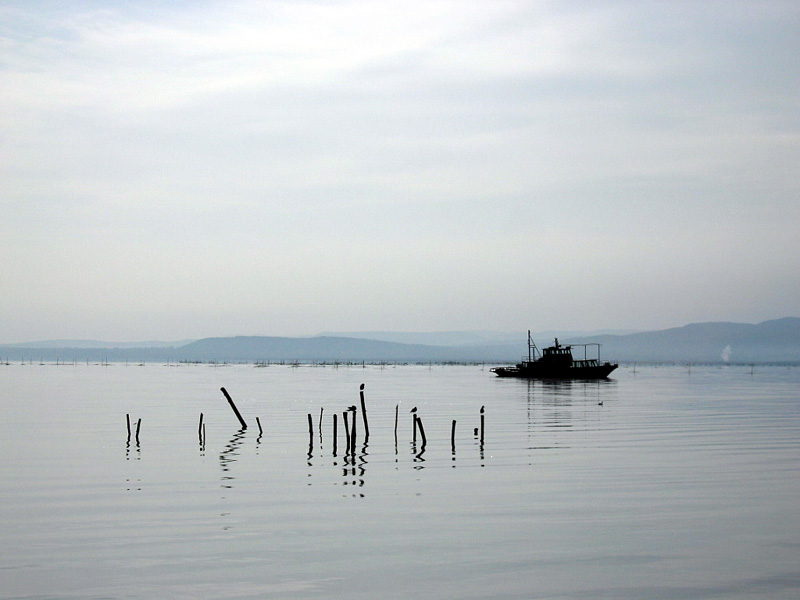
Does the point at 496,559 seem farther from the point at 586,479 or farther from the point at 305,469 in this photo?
the point at 305,469

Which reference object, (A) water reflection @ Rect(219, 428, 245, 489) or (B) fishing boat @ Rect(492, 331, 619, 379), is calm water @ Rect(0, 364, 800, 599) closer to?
(A) water reflection @ Rect(219, 428, 245, 489)

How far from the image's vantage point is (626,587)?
19.9 meters

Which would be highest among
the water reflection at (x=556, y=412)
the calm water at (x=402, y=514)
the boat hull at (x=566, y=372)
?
the boat hull at (x=566, y=372)

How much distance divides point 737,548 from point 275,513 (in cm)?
1273

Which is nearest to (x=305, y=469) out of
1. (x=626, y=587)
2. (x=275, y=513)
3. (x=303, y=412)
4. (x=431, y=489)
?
(x=431, y=489)

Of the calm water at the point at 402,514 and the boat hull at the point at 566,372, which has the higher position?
the boat hull at the point at 566,372

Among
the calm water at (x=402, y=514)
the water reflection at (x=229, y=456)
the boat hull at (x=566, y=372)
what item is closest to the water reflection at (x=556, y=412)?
the calm water at (x=402, y=514)

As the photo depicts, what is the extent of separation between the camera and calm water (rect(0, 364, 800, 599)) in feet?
66.8

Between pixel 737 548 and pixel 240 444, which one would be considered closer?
pixel 737 548

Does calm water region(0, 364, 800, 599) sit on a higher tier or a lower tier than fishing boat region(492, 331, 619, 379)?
lower

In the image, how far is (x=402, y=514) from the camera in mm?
28094

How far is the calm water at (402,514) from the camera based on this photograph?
20.4 metres

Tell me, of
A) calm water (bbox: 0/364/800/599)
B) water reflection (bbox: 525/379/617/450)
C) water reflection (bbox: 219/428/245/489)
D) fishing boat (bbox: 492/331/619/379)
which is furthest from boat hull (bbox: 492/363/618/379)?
water reflection (bbox: 219/428/245/489)

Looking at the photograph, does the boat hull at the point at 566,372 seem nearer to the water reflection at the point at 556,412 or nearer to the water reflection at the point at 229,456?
the water reflection at the point at 556,412
